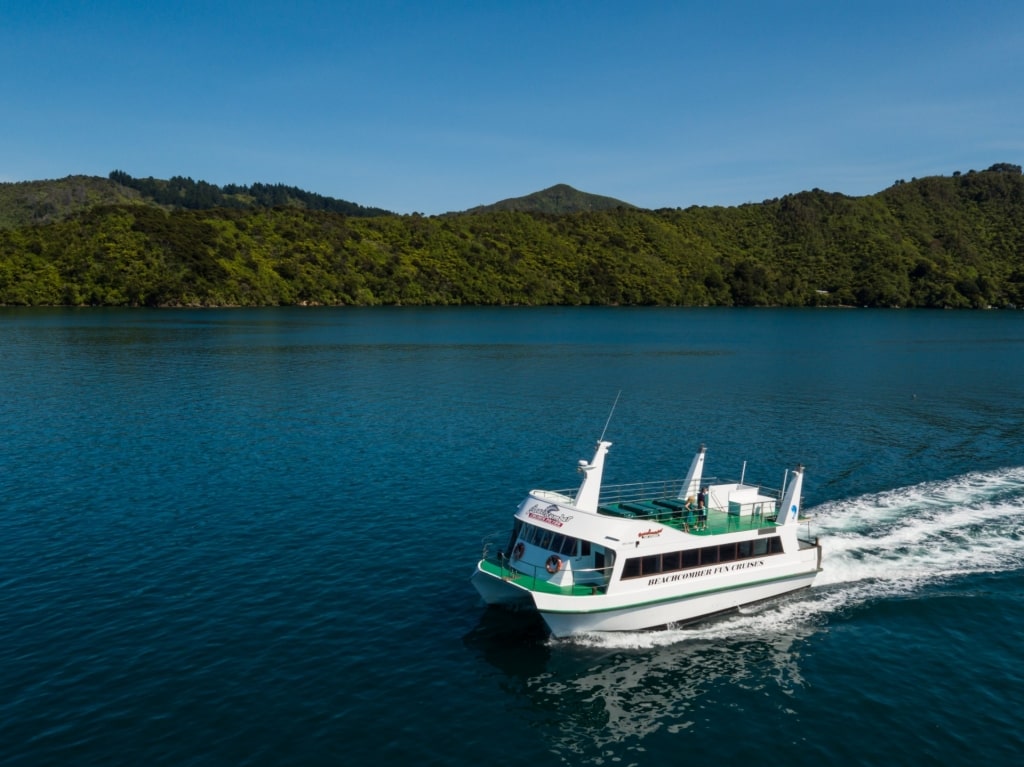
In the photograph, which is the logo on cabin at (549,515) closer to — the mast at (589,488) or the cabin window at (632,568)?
the mast at (589,488)

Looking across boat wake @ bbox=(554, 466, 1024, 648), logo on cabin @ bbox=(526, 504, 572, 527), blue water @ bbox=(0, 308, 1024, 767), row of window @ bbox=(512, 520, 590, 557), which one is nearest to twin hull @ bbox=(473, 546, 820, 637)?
boat wake @ bbox=(554, 466, 1024, 648)

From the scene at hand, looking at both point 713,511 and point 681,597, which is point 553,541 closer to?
point 681,597

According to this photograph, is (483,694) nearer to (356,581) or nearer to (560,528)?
(560,528)

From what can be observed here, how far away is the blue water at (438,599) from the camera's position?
26547mm

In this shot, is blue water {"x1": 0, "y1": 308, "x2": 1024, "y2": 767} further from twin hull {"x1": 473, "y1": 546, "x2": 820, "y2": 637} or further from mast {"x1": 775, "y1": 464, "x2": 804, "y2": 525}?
mast {"x1": 775, "y1": 464, "x2": 804, "y2": 525}

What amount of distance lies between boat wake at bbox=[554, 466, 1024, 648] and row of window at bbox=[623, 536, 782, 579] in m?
2.65

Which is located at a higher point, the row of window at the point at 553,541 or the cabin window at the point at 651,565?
the row of window at the point at 553,541

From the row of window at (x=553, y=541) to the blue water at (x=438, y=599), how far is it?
374 centimetres

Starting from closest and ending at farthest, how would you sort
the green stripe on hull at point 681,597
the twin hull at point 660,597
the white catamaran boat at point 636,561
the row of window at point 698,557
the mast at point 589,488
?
the green stripe on hull at point 681,597 → the twin hull at point 660,597 → the white catamaran boat at point 636,561 → the row of window at point 698,557 → the mast at point 589,488

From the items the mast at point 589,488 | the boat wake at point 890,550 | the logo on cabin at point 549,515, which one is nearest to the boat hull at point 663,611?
the boat wake at point 890,550

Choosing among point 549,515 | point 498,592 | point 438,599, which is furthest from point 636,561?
point 438,599

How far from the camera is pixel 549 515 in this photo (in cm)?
3531

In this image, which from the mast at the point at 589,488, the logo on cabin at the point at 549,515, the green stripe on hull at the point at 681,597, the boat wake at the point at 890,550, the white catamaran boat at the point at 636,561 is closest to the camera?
the green stripe on hull at the point at 681,597

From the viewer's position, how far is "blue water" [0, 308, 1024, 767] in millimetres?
26547
